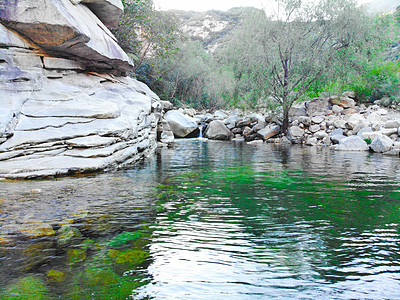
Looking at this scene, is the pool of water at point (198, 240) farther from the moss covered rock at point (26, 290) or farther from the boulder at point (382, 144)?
the boulder at point (382, 144)

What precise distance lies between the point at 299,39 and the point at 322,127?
5.95 m

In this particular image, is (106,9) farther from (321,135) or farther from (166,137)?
(321,135)

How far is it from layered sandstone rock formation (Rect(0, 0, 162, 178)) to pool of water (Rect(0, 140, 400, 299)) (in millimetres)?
1035

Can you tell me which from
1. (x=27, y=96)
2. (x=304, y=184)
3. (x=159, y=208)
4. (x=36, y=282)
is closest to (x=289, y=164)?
(x=304, y=184)

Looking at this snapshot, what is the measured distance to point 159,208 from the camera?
5.32 meters

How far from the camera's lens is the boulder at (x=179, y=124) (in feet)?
80.4

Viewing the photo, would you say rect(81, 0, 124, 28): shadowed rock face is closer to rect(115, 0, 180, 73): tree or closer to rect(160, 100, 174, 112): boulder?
rect(115, 0, 180, 73): tree

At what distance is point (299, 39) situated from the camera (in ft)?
67.3

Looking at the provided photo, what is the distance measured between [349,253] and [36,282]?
3156mm

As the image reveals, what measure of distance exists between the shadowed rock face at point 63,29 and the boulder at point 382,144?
1191 centimetres

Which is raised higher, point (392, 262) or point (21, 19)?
point (21, 19)

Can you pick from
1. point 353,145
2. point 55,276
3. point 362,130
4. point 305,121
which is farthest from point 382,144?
point 55,276

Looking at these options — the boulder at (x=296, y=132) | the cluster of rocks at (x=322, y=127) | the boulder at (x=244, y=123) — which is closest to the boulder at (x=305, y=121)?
the cluster of rocks at (x=322, y=127)

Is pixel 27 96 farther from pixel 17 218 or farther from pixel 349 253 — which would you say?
pixel 349 253
